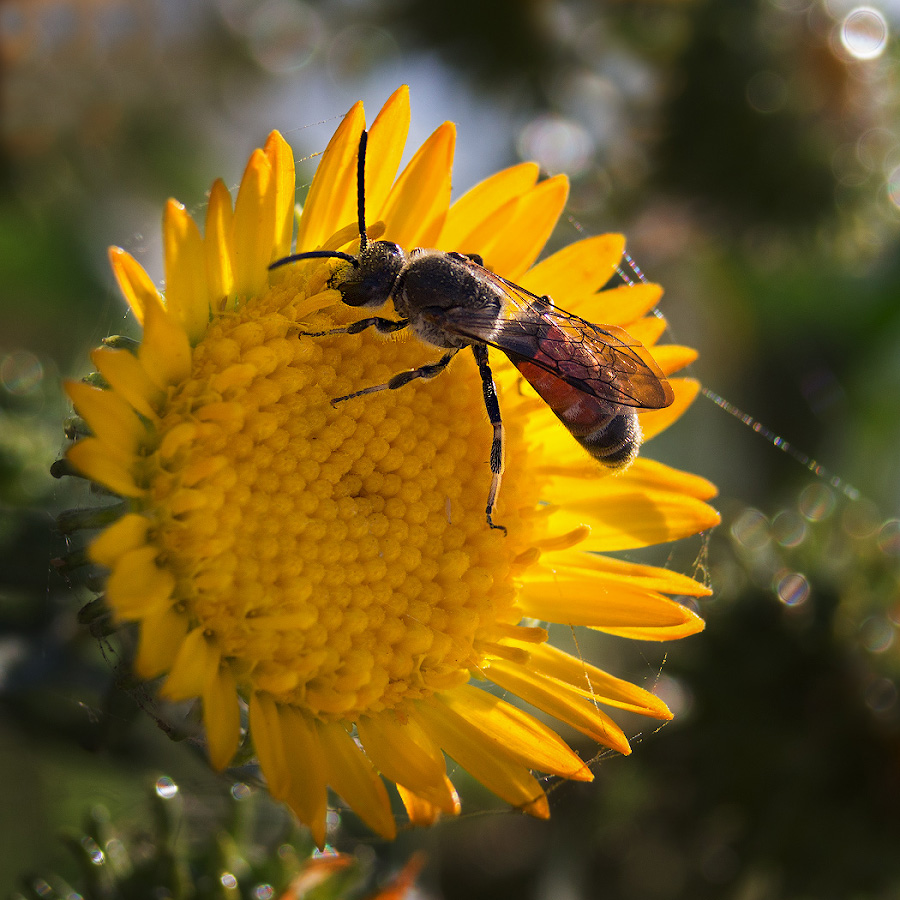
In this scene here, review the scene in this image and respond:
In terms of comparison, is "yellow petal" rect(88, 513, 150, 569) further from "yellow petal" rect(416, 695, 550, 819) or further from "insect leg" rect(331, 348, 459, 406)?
"yellow petal" rect(416, 695, 550, 819)

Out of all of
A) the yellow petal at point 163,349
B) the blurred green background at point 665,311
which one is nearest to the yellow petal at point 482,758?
the blurred green background at point 665,311

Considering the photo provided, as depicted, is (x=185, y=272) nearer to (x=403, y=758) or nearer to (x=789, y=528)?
(x=403, y=758)

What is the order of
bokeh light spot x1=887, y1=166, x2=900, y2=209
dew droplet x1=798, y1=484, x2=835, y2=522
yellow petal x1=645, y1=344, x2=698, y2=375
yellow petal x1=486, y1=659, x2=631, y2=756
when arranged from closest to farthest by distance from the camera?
yellow petal x1=486, y1=659, x2=631, y2=756
yellow petal x1=645, y1=344, x2=698, y2=375
dew droplet x1=798, y1=484, x2=835, y2=522
bokeh light spot x1=887, y1=166, x2=900, y2=209

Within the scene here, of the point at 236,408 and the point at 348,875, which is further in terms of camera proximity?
the point at 348,875

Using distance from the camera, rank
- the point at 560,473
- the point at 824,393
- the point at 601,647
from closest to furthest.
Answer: the point at 560,473 → the point at 601,647 → the point at 824,393

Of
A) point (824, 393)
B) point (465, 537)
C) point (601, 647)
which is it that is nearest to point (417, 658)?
point (465, 537)

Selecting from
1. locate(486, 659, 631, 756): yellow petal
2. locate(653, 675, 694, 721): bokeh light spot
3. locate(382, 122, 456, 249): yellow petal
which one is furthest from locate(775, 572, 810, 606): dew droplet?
locate(382, 122, 456, 249): yellow petal

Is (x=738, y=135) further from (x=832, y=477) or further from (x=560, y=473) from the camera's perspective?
(x=560, y=473)
